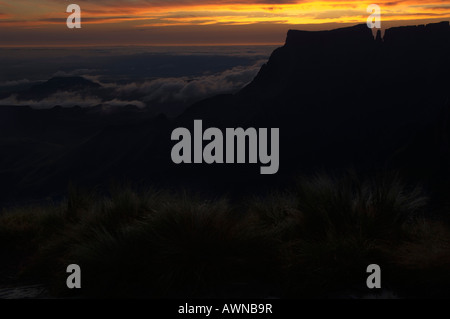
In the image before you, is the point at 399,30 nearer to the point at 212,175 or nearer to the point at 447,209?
the point at 212,175

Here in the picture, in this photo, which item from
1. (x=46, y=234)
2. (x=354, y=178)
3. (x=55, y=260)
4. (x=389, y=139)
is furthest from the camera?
(x=389, y=139)

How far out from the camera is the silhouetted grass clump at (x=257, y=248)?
556cm

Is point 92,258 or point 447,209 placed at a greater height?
point 447,209

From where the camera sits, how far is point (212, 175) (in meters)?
192

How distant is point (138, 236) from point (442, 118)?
425ft

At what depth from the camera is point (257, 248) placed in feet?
20.5

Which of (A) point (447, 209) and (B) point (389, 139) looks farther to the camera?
(B) point (389, 139)

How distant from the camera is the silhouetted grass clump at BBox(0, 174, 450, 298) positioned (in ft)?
18.2

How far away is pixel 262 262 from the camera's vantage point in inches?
240
